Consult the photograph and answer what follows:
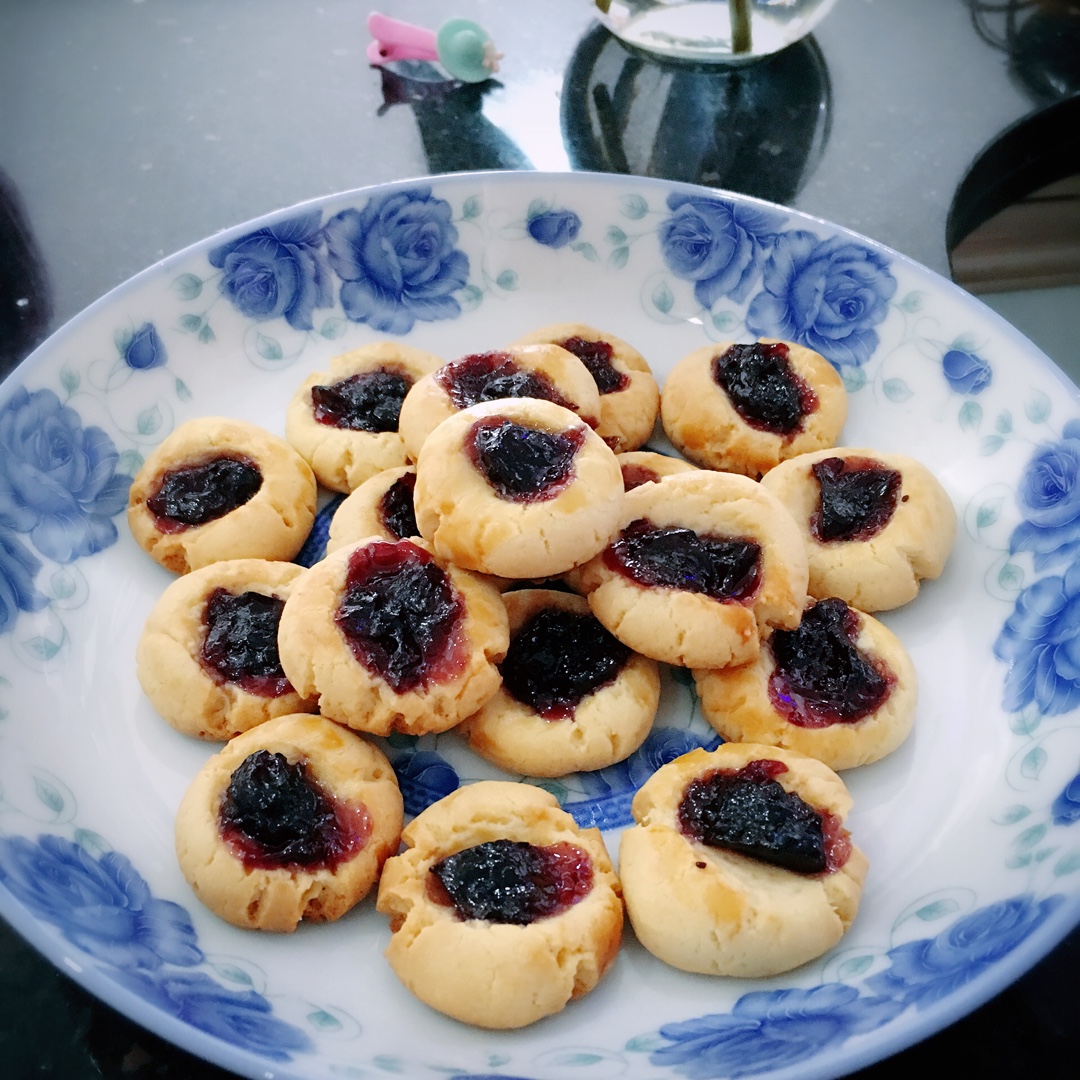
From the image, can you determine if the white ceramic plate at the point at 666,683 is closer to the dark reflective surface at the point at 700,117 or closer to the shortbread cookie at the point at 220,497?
the shortbread cookie at the point at 220,497

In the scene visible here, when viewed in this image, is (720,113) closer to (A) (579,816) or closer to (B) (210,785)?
(A) (579,816)

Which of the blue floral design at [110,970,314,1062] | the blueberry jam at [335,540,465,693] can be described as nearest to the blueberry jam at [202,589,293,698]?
the blueberry jam at [335,540,465,693]

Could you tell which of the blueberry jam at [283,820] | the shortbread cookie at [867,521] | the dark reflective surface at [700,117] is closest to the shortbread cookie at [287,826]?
the blueberry jam at [283,820]

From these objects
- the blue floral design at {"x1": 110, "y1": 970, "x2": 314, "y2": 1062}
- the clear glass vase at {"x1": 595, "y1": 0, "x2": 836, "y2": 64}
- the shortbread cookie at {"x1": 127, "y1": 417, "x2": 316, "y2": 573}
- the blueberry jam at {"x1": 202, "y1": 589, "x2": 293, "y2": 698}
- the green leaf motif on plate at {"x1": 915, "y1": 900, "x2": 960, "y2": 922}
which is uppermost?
the clear glass vase at {"x1": 595, "y1": 0, "x2": 836, "y2": 64}

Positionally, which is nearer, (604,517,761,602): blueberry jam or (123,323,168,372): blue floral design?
(604,517,761,602): blueberry jam

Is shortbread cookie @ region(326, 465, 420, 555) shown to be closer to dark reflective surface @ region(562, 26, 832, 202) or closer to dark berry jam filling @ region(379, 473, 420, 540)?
dark berry jam filling @ region(379, 473, 420, 540)
